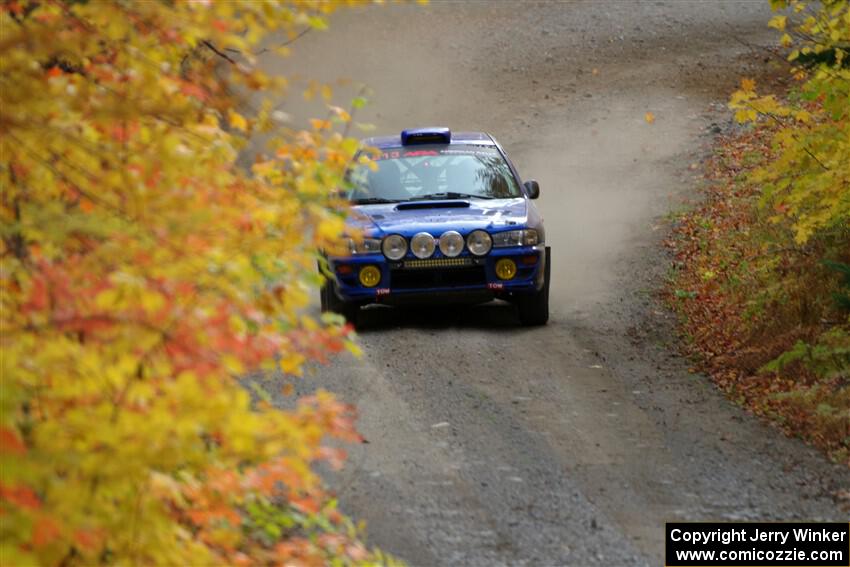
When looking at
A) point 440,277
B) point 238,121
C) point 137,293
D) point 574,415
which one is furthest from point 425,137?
point 137,293

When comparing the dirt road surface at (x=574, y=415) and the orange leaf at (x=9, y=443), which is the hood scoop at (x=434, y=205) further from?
the orange leaf at (x=9, y=443)

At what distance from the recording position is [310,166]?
5637mm

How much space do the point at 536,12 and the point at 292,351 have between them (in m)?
29.5

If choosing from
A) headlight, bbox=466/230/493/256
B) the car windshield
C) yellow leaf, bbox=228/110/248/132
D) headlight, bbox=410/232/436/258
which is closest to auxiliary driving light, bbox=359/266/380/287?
headlight, bbox=410/232/436/258

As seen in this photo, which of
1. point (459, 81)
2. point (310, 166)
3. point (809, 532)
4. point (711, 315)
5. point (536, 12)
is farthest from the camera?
point (536, 12)

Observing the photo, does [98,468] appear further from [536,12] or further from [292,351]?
[536,12]

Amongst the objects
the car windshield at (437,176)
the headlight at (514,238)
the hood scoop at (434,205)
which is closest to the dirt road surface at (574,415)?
the headlight at (514,238)

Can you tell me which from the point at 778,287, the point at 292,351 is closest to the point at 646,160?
the point at 778,287

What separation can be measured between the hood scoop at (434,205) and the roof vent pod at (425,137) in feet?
3.72

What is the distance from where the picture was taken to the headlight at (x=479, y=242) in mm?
11828

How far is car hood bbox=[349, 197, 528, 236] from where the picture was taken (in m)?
11.8

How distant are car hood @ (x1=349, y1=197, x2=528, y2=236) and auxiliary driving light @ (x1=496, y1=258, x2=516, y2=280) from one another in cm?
32

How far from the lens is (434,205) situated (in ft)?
40.4

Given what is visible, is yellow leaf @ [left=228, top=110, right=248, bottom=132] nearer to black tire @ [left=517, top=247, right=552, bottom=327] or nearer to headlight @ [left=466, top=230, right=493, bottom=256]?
headlight @ [left=466, top=230, right=493, bottom=256]
